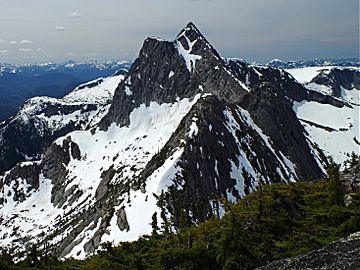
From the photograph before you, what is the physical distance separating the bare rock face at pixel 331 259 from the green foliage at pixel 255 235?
2.62m

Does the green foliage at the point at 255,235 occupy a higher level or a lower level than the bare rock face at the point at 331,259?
higher

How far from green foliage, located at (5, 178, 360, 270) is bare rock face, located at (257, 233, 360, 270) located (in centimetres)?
262

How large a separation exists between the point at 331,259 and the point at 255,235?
11.1 metres

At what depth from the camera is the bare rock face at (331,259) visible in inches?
988

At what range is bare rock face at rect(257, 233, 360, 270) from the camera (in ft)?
82.3

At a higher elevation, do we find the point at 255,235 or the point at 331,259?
the point at 255,235

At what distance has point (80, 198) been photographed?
179000mm

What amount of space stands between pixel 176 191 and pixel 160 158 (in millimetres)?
32006

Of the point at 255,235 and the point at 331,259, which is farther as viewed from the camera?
the point at 255,235

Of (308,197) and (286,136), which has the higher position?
(286,136)

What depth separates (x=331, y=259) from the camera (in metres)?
26.2

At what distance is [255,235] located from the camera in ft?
121

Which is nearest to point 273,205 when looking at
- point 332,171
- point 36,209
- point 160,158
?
point 332,171

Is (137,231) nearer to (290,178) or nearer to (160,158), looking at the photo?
(160,158)
